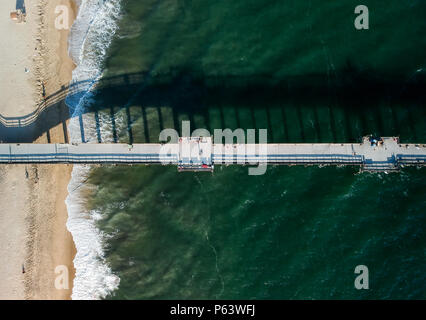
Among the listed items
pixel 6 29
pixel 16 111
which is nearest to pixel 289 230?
pixel 16 111

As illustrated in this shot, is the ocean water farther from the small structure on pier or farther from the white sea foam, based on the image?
the small structure on pier

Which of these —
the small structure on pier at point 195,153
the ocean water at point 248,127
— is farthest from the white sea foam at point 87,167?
the small structure on pier at point 195,153

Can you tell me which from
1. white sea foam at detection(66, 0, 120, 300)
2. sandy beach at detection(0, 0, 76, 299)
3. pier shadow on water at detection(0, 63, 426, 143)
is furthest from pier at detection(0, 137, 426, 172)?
sandy beach at detection(0, 0, 76, 299)

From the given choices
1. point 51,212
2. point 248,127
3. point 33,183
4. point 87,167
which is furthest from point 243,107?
point 33,183

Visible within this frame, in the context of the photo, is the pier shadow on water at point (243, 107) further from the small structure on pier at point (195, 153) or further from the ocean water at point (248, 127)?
the small structure on pier at point (195, 153)

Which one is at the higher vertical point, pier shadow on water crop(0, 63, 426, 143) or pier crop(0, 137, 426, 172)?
pier shadow on water crop(0, 63, 426, 143)

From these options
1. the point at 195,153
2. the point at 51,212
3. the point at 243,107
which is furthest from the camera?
the point at 51,212

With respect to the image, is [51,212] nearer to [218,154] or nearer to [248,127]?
[218,154]
